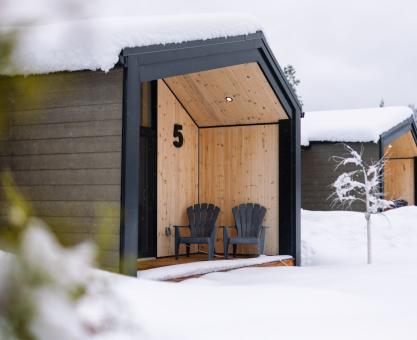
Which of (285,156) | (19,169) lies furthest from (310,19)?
(19,169)

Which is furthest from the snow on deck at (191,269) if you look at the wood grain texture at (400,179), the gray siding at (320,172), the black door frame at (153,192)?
the wood grain texture at (400,179)

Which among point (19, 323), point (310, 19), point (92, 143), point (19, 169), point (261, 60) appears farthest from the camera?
point (310, 19)

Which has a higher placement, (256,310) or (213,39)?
(213,39)

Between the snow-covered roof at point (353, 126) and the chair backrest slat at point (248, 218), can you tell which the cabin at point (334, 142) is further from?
the chair backrest slat at point (248, 218)

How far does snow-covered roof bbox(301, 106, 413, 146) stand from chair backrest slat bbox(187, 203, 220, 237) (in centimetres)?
591

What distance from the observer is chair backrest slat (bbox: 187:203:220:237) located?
28.4 feet

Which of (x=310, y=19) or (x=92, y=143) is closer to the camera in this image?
(x=92, y=143)

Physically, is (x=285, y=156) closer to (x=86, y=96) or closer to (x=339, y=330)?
(x=86, y=96)

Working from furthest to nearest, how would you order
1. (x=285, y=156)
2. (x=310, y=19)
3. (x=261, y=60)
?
(x=310, y=19) < (x=285, y=156) < (x=261, y=60)

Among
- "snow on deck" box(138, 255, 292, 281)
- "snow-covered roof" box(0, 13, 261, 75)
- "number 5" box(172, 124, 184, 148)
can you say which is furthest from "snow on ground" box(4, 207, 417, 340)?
"number 5" box(172, 124, 184, 148)

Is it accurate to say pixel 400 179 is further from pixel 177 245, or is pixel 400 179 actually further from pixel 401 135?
pixel 177 245

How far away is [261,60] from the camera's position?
8.06 m

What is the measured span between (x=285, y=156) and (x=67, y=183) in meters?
3.82

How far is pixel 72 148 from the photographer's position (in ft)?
19.3
